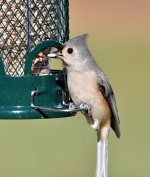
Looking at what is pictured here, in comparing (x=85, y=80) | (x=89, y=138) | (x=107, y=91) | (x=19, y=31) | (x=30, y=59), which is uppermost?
(x=19, y=31)

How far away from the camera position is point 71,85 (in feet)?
25.3

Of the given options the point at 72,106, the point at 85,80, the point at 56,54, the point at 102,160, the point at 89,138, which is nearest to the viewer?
the point at 56,54

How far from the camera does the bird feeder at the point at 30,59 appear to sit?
7.62 metres

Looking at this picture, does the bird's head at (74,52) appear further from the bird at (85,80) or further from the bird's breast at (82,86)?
the bird's breast at (82,86)

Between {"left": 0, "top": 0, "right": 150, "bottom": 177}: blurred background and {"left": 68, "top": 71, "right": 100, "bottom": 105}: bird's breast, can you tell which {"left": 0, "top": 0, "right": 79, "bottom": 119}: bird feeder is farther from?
{"left": 0, "top": 0, "right": 150, "bottom": 177}: blurred background

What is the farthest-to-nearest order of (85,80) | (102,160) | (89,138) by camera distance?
(89,138), (102,160), (85,80)

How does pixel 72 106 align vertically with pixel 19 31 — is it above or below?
below

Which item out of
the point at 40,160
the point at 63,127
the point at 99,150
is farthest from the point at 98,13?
the point at 99,150

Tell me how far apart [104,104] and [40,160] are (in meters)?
6.29

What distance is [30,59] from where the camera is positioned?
25.4 feet

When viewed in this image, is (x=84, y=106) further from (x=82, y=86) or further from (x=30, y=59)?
(x=30, y=59)

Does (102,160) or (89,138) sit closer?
(102,160)

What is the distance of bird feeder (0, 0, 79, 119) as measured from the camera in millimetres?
7625

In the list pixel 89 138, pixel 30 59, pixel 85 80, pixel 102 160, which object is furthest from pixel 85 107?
pixel 89 138
